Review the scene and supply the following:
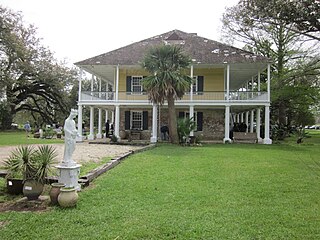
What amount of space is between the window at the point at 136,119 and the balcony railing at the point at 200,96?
2249 mm

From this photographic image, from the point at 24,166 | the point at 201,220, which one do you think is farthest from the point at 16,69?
the point at 201,220

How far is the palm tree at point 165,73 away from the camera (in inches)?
764

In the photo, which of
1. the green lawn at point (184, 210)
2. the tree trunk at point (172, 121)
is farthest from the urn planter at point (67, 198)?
the tree trunk at point (172, 121)

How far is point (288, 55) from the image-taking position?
A: 105ft

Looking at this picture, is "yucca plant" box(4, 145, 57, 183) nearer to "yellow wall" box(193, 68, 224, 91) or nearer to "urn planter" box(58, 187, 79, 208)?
"urn planter" box(58, 187, 79, 208)

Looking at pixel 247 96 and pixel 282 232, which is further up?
pixel 247 96

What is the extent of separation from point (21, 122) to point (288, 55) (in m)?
58.6

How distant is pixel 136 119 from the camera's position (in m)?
26.4

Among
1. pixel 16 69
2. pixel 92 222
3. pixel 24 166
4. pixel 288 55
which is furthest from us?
pixel 16 69

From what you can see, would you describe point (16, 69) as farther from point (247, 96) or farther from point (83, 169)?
A: point (83, 169)

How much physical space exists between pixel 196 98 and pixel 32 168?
18174 millimetres

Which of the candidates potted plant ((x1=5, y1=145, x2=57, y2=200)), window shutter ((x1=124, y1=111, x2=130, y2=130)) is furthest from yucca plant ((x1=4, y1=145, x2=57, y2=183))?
window shutter ((x1=124, y1=111, x2=130, y2=130))

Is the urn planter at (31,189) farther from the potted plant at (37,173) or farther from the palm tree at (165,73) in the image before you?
the palm tree at (165,73)

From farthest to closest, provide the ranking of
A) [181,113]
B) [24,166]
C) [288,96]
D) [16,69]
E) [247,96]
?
1. [16,69]
2. [288,96]
3. [181,113]
4. [247,96]
5. [24,166]
